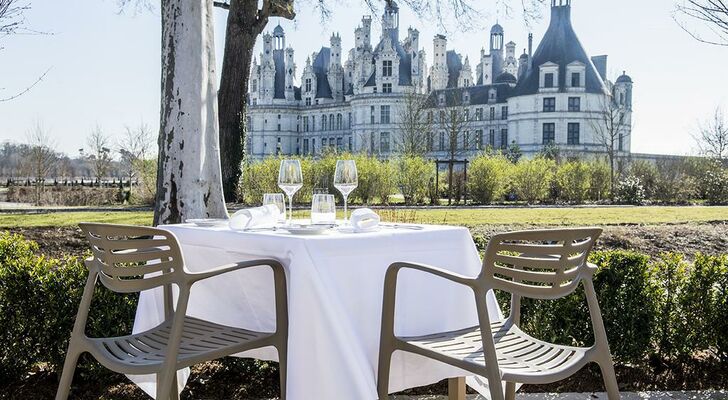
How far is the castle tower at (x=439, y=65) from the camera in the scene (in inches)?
2611

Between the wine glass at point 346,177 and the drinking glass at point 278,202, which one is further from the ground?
the wine glass at point 346,177

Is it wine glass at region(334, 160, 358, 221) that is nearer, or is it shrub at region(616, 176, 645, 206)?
wine glass at region(334, 160, 358, 221)

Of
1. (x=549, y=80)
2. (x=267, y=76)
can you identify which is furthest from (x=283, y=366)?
(x=267, y=76)

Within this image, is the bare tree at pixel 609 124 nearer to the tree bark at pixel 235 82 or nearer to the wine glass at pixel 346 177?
the tree bark at pixel 235 82

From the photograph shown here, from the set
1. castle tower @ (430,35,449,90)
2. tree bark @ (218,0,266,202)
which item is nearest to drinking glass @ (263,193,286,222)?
tree bark @ (218,0,266,202)

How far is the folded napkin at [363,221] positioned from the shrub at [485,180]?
18.4 metres

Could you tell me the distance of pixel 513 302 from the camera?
277cm

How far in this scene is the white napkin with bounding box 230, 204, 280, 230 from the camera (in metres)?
2.81

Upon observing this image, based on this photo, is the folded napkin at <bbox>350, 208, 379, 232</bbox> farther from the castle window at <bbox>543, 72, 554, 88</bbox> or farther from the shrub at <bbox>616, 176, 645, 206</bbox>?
the castle window at <bbox>543, 72, 554, 88</bbox>

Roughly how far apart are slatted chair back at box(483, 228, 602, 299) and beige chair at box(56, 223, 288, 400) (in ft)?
2.44

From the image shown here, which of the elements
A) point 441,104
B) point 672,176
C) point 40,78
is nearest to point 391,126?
point 441,104

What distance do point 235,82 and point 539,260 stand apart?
8375mm

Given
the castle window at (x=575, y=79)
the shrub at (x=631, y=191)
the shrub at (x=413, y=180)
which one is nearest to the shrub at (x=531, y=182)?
the shrub at (x=631, y=191)

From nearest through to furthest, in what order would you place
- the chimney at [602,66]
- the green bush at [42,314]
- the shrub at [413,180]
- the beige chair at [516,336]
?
the beige chair at [516,336]
the green bush at [42,314]
the shrub at [413,180]
the chimney at [602,66]
